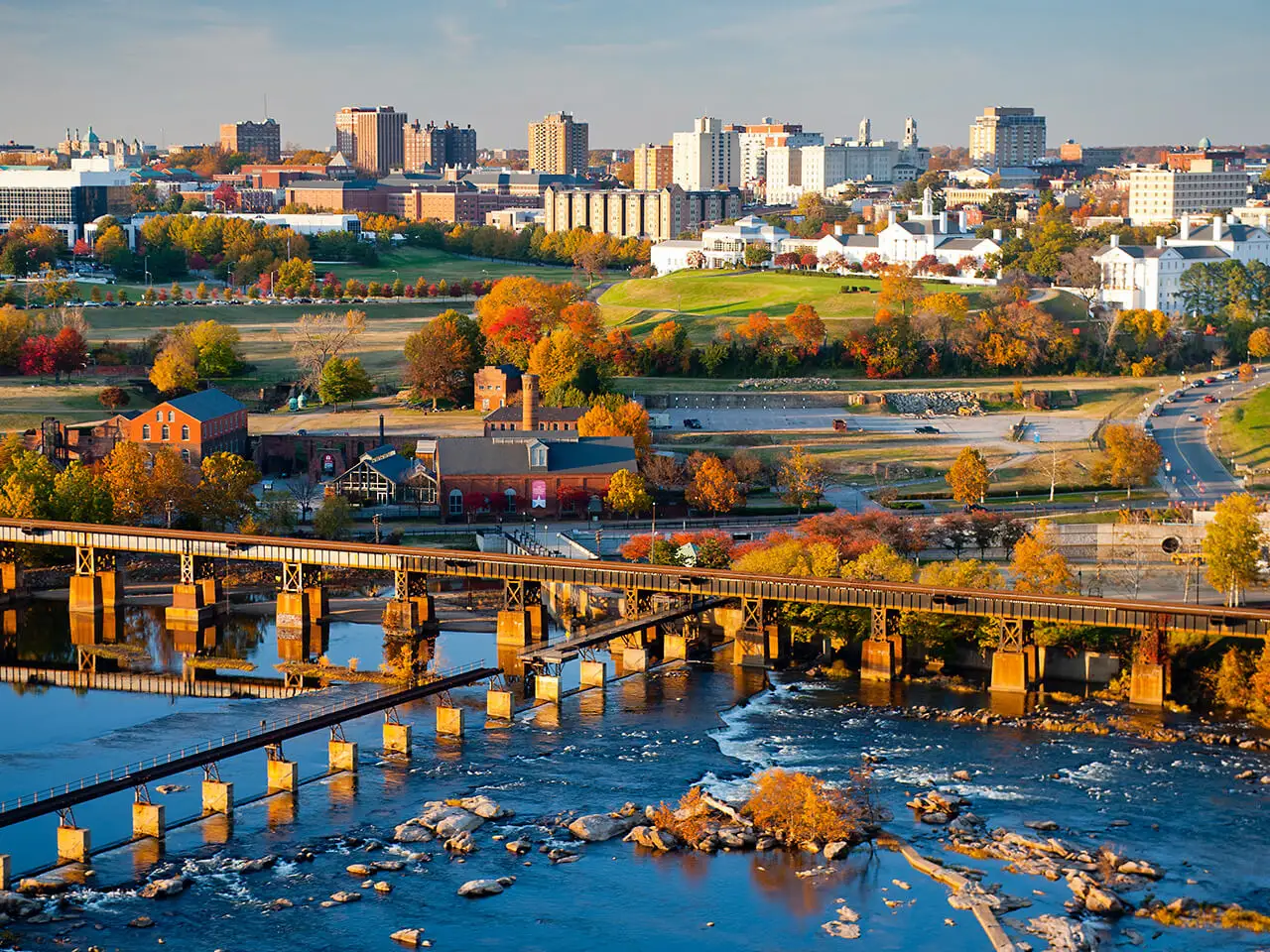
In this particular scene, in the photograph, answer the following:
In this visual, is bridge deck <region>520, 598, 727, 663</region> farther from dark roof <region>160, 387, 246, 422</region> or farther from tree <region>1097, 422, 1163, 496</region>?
tree <region>1097, 422, 1163, 496</region>

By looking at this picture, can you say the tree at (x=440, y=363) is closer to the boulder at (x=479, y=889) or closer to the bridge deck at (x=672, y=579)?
the bridge deck at (x=672, y=579)

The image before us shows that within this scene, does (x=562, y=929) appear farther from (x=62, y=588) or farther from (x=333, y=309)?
(x=333, y=309)

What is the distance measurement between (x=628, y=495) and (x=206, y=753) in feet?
135

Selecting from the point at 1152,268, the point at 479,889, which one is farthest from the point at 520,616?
the point at 1152,268

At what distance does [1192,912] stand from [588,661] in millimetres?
24903

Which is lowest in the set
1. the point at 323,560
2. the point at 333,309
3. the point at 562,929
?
the point at 562,929

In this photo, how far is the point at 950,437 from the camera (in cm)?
11188

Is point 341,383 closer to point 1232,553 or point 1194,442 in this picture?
point 1194,442

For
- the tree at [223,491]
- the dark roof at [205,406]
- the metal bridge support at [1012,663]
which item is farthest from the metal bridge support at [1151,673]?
the dark roof at [205,406]

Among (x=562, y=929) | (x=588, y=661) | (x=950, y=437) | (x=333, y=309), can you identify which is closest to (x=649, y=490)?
→ (x=950, y=437)

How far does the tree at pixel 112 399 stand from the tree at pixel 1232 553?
6647 cm

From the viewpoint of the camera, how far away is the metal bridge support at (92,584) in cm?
7588

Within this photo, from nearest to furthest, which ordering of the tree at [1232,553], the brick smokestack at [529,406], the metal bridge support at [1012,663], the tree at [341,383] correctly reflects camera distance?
the metal bridge support at [1012,663] < the tree at [1232,553] < the brick smokestack at [529,406] < the tree at [341,383]

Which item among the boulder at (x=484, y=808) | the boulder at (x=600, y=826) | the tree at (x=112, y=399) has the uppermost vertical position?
the tree at (x=112, y=399)
